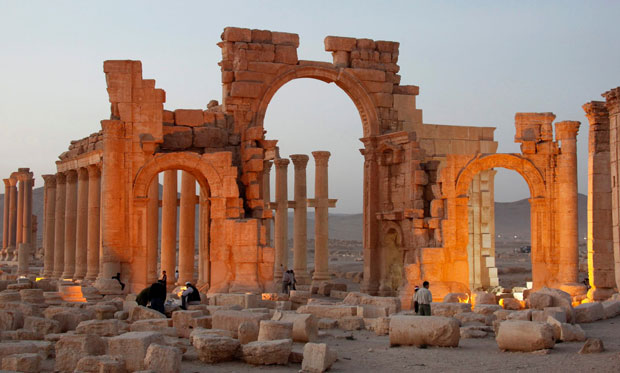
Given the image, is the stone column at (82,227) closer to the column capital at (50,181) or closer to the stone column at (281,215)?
the column capital at (50,181)

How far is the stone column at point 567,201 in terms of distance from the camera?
23984 mm

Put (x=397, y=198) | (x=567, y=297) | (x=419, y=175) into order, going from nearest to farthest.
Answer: (x=567, y=297) < (x=419, y=175) < (x=397, y=198)

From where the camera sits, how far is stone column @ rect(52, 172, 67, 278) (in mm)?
29938

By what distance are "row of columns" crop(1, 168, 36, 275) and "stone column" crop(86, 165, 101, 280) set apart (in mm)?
13817

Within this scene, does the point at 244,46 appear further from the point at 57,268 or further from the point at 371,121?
the point at 57,268

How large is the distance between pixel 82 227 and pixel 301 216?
8.67 meters

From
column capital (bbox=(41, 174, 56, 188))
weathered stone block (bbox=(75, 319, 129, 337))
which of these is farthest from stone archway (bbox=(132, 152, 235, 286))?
column capital (bbox=(41, 174, 56, 188))

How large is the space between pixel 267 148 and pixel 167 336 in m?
11.6

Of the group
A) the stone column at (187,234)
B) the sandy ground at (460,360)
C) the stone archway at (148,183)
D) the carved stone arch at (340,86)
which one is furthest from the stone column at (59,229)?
the sandy ground at (460,360)

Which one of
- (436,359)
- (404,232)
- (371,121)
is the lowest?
(436,359)

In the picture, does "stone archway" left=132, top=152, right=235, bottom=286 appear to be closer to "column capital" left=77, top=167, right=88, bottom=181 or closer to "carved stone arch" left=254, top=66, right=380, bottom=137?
"carved stone arch" left=254, top=66, right=380, bottom=137

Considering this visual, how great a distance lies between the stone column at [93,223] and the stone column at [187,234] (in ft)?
8.90

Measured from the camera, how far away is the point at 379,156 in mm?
26828

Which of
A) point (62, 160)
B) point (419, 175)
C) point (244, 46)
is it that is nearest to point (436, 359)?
point (419, 175)
